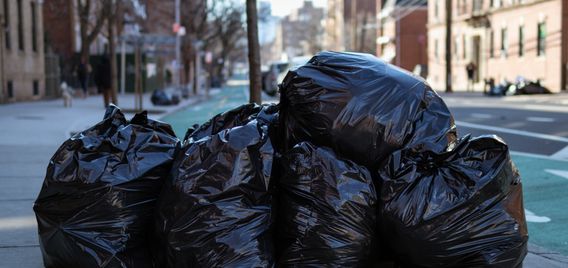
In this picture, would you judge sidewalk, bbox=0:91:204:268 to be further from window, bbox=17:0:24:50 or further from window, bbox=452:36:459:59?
window, bbox=452:36:459:59

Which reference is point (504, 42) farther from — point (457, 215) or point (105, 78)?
point (457, 215)

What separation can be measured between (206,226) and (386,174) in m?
1.03

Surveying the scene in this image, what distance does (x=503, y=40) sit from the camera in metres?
36.0

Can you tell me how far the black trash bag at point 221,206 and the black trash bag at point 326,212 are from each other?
0.13 m

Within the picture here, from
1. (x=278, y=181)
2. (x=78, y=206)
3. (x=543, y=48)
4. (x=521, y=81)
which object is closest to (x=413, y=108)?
(x=278, y=181)

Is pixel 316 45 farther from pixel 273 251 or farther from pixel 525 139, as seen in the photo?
pixel 273 251

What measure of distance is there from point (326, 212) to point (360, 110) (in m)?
0.70

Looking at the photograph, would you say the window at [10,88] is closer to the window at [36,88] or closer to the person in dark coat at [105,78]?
the window at [36,88]

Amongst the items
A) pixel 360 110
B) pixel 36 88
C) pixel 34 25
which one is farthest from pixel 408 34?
pixel 360 110

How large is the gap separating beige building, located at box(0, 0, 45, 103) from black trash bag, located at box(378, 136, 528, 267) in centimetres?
1998

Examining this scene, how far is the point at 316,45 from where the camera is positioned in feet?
304

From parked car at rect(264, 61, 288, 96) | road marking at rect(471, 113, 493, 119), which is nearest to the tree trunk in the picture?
road marking at rect(471, 113, 493, 119)

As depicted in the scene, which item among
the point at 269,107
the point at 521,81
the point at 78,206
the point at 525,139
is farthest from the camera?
the point at 521,81

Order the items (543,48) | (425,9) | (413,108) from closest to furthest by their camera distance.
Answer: (413,108), (543,48), (425,9)
